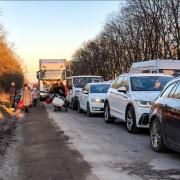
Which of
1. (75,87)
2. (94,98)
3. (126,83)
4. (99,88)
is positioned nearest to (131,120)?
(126,83)

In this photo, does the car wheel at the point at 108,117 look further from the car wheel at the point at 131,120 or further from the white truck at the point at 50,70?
the white truck at the point at 50,70

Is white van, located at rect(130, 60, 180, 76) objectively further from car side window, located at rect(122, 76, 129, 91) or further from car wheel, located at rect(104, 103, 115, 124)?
car side window, located at rect(122, 76, 129, 91)

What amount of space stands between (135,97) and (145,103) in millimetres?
470

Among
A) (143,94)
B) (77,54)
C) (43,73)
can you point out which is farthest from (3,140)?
(77,54)

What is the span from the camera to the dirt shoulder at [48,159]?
321 inches

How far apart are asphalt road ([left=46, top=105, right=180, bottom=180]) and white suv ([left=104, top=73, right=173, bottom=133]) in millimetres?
429

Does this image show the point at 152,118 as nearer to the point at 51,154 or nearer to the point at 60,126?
the point at 51,154

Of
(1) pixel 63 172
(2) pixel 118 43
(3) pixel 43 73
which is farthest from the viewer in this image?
(2) pixel 118 43

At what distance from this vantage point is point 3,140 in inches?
507

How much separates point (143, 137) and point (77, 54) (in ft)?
329

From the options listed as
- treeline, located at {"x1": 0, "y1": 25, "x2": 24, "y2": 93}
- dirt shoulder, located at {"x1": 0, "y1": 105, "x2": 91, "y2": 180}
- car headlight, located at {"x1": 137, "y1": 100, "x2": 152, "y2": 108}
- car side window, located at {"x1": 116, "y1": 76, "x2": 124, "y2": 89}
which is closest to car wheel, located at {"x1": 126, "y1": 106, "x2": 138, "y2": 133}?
car headlight, located at {"x1": 137, "y1": 100, "x2": 152, "y2": 108}

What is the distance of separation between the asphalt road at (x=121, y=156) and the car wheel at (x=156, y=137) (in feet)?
0.45

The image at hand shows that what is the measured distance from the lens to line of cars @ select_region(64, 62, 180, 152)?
9.75 m

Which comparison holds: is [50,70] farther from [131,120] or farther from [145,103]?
[145,103]
